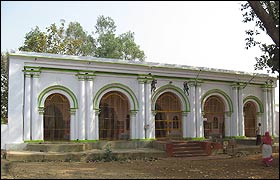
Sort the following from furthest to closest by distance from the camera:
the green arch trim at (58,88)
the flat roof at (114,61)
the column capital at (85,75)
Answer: the column capital at (85,75)
the green arch trim at (58,88)
the flat roof at (114,61)

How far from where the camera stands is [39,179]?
988 cm

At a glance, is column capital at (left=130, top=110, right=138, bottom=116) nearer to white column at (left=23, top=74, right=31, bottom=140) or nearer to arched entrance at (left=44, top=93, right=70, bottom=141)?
arched entrance at (left=44, top=93, right=70, bottom=141)

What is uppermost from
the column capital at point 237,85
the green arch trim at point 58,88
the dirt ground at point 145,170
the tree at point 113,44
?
the tree at point 113,44

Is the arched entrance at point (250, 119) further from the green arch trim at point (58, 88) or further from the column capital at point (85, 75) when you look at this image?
the green arch trim at point (58, 88)

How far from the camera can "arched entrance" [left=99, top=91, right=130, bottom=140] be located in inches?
770

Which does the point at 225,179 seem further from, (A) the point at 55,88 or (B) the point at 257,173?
(A) the point at 55,88

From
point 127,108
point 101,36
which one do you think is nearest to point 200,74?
point 127,108

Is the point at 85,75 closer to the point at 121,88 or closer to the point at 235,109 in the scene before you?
the point at 121,88

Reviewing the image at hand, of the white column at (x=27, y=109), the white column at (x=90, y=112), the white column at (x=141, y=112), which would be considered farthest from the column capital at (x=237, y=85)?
the white column at (x=27, y=109)

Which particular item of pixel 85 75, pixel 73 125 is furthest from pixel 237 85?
pixel 73 125

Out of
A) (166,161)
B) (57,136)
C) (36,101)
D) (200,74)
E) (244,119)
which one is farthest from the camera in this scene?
(244,119)

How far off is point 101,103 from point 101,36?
20.7 meters

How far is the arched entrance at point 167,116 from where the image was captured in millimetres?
21219

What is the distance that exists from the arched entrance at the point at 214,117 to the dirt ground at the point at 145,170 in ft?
25.0
